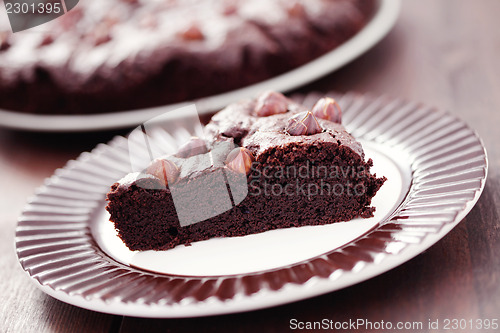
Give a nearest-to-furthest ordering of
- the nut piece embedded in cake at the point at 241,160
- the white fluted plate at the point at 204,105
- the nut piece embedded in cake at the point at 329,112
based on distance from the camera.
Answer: the nut piece embedded in cake at the point at 241,160 < the nut piece embedded in cake at the point at 329,112 < the white fluted plate at the point at 204,105

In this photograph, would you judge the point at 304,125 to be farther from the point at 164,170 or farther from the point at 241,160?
the point at 164,170

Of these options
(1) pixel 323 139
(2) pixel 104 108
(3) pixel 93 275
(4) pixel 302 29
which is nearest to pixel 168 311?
(3) pixel 93 275

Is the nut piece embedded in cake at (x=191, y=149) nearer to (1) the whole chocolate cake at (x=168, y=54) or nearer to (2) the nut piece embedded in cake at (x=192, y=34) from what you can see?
(1) the whole chocolate cake at (x=168, y=54)

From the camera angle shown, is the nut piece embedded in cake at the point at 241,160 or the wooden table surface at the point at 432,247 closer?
the wooden table surface at the point at 432,247

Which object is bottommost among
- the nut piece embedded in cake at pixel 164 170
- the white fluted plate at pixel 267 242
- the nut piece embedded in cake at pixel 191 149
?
the white fluted plate at pixel 267 242

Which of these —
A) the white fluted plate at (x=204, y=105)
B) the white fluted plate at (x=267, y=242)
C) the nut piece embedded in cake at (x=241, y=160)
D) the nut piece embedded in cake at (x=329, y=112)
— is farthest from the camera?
the white fluted plate at (x=204, y=105)

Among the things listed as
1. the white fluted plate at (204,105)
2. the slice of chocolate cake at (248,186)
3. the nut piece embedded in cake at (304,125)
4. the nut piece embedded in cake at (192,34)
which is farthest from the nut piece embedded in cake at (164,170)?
the nut piece embedded in cake at (192,34)

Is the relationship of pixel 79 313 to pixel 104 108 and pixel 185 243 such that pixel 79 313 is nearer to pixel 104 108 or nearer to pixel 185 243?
pixel 185 243
